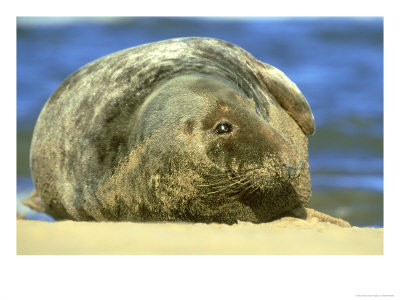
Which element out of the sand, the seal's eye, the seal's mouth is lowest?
the sand

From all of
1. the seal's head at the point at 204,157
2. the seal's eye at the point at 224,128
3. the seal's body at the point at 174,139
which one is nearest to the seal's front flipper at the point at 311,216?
the seal's body at the point at 174,139

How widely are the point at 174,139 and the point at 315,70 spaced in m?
7.15

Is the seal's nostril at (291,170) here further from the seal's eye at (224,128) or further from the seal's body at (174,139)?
the seal's eye at (224,128)

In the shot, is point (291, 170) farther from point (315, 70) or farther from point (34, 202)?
point (315, 70)

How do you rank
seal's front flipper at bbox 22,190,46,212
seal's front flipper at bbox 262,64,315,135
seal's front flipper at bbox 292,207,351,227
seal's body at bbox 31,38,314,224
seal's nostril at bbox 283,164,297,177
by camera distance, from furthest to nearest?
seal's front flipper at bbox 22,190,46,212, seal's front flipper at bbox 262,64,315,135, seal's front flipper at bbox 292,207,351,227, seal's body at bbox 31,38,314,224, seal's nostril at bbox 283,164,297,177

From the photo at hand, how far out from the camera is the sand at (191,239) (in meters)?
4.07

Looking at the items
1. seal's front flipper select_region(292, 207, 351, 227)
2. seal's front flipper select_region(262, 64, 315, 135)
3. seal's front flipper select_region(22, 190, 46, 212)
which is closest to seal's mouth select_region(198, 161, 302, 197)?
seal's front flipper select_region(292, 207, 351, 227)

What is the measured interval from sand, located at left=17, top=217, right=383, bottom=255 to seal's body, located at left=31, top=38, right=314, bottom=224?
0.27 m

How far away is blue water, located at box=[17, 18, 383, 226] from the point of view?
841 cm

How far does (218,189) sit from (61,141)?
154cm

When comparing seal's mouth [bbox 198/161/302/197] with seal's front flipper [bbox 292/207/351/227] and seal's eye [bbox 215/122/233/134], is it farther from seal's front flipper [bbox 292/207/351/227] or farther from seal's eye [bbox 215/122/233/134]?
seal's front flipper [bbox 292/207/351/227]

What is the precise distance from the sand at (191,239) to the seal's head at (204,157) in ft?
0.65

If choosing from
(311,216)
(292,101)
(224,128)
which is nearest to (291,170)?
(224,128)
